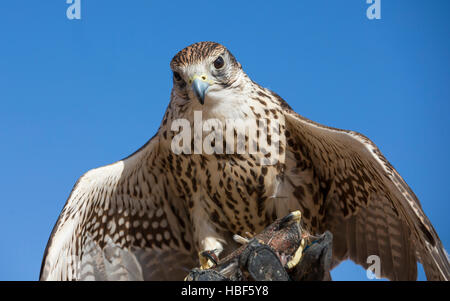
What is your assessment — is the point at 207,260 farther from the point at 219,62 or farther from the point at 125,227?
the point at 219,62

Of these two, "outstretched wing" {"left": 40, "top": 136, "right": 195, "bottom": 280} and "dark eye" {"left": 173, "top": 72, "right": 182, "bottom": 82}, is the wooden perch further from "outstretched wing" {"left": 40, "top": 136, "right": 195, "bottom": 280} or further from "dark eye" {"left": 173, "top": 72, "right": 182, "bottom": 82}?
"outstretched wing" {"left": 40, "top": 136, "right": 195, "bottom": 280}

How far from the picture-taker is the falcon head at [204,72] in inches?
116

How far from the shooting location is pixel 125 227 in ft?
11.7

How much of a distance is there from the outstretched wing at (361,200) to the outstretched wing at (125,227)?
99 centimetres

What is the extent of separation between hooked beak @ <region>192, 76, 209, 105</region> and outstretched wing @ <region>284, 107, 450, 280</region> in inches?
22.8

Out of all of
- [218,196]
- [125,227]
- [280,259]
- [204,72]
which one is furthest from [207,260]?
[204,72]

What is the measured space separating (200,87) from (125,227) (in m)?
1.26

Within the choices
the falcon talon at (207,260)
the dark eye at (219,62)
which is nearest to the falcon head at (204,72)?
the dark eye at (219,62)

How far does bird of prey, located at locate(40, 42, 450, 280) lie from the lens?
3.03m

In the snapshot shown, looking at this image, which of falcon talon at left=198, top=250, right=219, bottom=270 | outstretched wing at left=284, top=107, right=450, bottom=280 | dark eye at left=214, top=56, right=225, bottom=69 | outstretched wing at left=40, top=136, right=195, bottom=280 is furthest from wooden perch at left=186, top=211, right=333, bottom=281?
outstretched wing at left=40, top=136, right=195, bottom=280

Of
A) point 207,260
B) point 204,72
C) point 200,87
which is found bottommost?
point 207,260

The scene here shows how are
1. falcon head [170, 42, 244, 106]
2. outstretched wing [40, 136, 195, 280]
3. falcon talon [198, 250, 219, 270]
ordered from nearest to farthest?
1. falcon talon [198, 250, 219, 270]
2. falcon head [170, 42, 244, 106]
3. outstretched wing [40, 136, 195, 280]

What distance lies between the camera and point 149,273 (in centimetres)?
360

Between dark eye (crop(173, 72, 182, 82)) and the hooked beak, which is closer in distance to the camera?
the hooked beak
